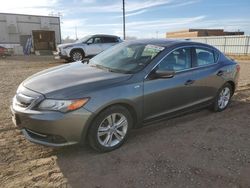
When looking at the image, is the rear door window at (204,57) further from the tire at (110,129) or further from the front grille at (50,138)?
the front grille at (50,138)

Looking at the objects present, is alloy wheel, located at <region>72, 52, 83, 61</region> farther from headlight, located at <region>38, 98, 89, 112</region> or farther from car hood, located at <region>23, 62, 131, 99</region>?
headlight, located at <region>38, 98, 89, 112</region>

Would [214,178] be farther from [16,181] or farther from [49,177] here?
[16,181]

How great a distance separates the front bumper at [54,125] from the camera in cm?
303

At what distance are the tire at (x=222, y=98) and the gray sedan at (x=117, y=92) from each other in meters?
0.16

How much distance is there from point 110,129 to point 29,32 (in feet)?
111

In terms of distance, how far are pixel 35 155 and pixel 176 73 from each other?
2526 mm

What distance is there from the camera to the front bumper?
9.93ft

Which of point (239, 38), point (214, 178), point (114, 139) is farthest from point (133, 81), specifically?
point (239, 38)

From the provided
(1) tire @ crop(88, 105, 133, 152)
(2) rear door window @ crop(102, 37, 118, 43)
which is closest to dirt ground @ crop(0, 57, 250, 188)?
(1) tire @ crop(88, 105, 133, 152)

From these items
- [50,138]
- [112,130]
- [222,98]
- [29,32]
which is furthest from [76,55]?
[29,32]

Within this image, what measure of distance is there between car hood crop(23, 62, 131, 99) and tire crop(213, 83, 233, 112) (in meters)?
2.53

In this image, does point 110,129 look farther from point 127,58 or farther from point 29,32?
point 29,32

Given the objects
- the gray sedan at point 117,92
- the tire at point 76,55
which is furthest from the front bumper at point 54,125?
the tire at point 76,55

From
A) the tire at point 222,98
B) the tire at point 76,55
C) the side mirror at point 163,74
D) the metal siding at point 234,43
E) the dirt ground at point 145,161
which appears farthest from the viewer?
the metal siding at point 234,43
